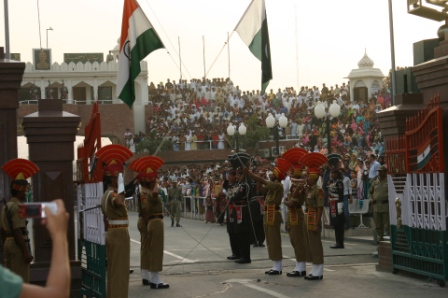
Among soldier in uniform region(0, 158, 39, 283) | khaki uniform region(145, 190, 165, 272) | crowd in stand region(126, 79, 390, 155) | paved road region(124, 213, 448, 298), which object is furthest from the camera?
crowd in stand region(126, 79, 390, 155)

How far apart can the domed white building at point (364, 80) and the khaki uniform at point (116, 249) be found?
3779cm

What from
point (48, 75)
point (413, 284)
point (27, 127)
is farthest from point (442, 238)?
point (48, 75)

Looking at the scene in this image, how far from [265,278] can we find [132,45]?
169 inches

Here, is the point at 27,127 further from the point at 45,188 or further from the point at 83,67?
the point at 83,67

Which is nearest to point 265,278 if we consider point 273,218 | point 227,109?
point 273,218

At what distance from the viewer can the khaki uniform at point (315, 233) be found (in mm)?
15375

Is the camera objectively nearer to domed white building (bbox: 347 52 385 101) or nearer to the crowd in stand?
the crowd in stand

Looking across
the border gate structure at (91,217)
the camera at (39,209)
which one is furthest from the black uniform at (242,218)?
the camera at (39,209)

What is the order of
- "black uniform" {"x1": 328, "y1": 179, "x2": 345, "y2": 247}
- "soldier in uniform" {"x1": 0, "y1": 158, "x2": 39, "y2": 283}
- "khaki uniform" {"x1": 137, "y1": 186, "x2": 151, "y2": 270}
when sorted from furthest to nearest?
"black uniform" {"x1": 328, "y1": 179, "x2": 345, "y2": 247} < "khaki uniform" {"x1": 137, "y1": 186, "x2": 151, "y2": 270} < "soldier in uniform" {"x1": 0, "y1": 158, "x2": 39, "y2": 283}

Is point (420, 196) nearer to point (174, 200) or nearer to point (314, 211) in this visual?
point (314, 211)

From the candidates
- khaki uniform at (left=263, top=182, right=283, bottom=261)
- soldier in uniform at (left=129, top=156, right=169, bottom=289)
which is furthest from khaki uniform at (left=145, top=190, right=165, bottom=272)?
khaki uniform at (left=263, top=182, right=283, bottom=261)

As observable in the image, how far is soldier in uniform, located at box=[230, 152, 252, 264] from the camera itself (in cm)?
1861

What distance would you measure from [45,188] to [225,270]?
199 inches

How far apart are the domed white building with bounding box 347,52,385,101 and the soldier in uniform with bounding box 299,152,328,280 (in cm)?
3384
